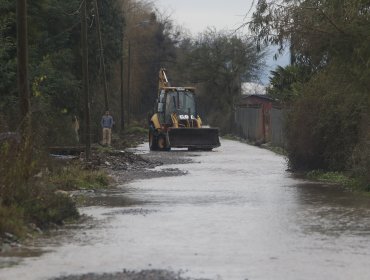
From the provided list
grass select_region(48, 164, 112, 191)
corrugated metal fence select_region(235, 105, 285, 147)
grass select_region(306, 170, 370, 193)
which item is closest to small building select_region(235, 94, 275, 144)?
corrugated metal fence select_region(235, 105, 285, 147)

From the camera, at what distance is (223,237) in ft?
37.7

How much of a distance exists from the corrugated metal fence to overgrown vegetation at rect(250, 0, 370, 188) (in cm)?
1262

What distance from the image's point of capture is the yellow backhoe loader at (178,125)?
4012cm

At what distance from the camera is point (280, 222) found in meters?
13.2

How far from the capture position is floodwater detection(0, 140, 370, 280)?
9.07 m

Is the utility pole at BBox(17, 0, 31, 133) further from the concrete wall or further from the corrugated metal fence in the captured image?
the concrete wall

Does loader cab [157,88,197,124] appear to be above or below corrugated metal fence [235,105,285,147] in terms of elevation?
above

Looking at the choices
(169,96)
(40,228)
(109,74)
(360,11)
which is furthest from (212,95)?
(40,228)

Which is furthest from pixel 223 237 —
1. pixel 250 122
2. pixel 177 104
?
pixel 250 122

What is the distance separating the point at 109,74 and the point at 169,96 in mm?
9505

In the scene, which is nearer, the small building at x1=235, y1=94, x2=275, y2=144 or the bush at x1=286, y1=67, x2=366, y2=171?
the bush at x1=286, y1=67, x2=366, y2=171

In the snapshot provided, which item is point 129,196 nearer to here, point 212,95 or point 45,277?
point 45,277

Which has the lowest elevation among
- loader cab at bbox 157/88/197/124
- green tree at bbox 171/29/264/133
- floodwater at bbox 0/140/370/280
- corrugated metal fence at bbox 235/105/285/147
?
floodwater at bbox 0/140/370/280

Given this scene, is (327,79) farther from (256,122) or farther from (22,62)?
(256,122)
